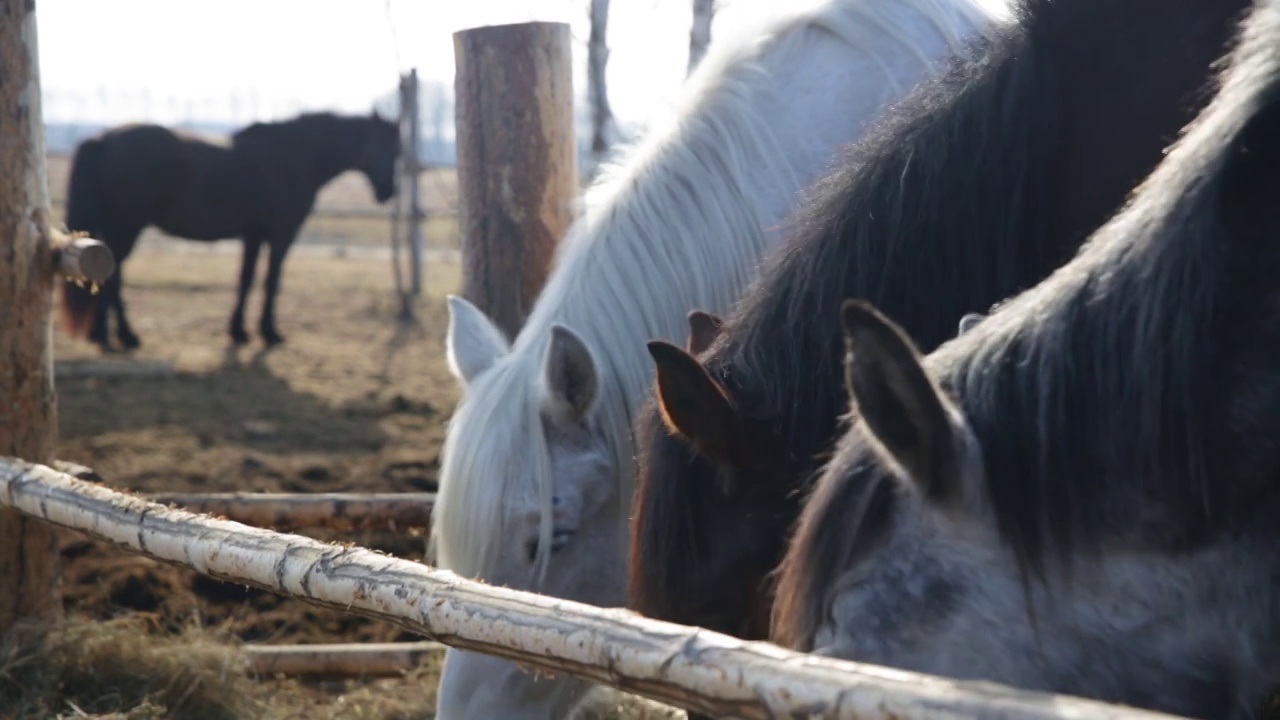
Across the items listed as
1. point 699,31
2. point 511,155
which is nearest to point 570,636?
point 511,155

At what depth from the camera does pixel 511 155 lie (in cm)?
395

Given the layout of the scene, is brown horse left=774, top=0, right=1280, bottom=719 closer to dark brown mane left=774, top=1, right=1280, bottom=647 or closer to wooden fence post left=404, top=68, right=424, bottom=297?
dark brown mane left=774, top=1, right=1280, bottom=647

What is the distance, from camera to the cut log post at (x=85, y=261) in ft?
10.8

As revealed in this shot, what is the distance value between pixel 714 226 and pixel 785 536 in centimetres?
116

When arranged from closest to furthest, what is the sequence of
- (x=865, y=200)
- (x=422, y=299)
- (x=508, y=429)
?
(x=865, y=200) < (x=508, y=429) < (x=422, y=299)

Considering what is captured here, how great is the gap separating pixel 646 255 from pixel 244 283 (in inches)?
349

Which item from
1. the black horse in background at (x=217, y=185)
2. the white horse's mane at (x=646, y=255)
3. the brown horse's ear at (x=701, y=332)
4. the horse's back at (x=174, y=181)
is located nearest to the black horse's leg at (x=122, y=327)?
the black horse in background at (x=217, y=185)

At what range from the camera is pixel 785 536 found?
2.02 metres

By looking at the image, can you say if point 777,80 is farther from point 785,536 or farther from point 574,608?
point 574,608

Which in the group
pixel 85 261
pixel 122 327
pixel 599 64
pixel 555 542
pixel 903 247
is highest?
pixel 599 64

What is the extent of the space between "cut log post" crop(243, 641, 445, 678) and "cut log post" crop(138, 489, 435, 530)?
34 centimetres

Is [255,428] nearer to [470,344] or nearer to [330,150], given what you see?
[470,344]

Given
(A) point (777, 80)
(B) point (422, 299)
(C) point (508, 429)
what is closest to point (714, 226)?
(A) point (777, 80)

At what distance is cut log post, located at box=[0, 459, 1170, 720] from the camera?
3.92 feet
